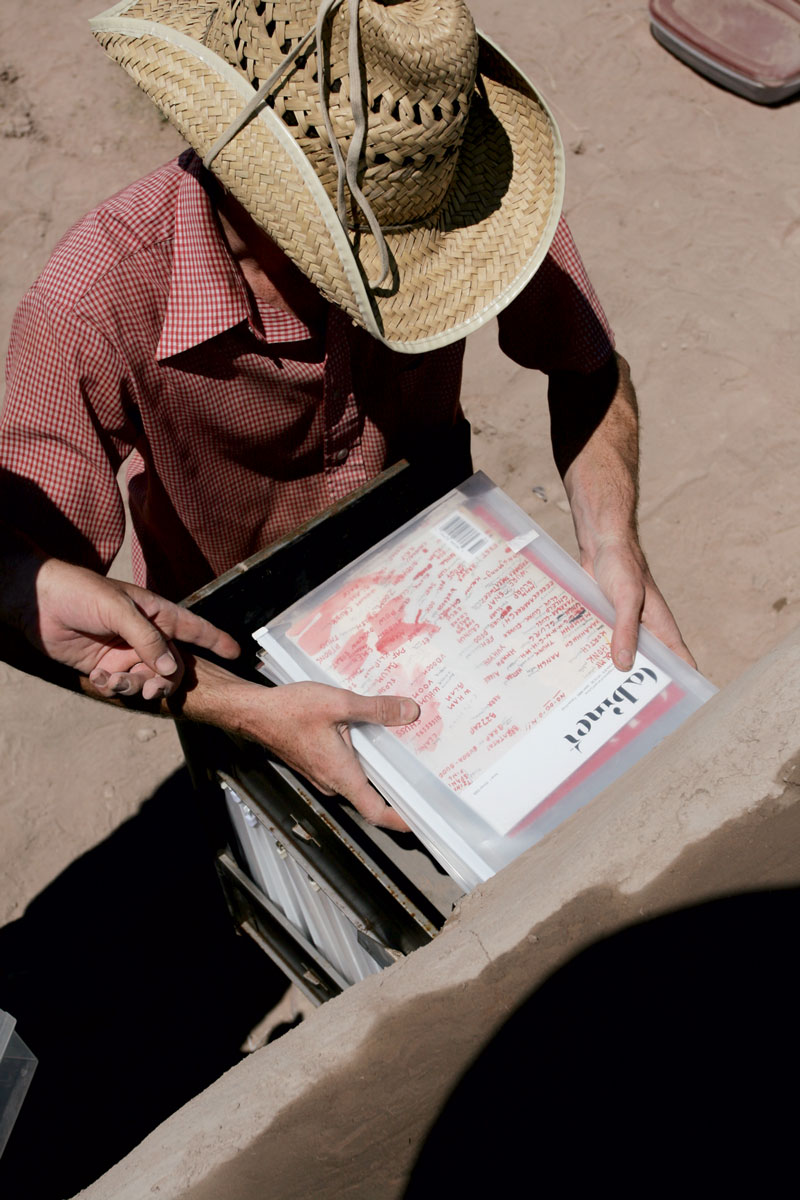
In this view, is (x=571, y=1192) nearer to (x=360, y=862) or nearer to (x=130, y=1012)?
(x=360, y=862)

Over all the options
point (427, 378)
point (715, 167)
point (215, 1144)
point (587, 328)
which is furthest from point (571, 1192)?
point (715, 167)

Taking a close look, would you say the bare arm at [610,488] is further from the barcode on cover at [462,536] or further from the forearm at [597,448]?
the barcode on cover at [462,536]

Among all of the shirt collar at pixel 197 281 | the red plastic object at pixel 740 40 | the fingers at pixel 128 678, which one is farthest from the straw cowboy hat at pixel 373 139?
the red plastic object at pixel 740 40

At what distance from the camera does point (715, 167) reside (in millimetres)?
4684

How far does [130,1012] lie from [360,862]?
163 centimetres

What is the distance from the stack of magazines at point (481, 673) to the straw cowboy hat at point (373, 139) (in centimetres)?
41

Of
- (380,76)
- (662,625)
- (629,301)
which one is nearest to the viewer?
(380,76)

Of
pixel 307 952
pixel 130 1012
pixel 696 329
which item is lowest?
pixel 696 329

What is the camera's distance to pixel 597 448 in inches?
86.1

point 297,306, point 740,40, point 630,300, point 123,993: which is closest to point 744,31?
point 740,40

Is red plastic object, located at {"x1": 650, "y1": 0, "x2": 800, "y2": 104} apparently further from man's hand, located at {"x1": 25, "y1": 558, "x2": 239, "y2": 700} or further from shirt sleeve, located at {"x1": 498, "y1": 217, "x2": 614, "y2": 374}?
man's hand, located at {"x1": 25, "y1": 558, "x2": 239, "y2": 700}

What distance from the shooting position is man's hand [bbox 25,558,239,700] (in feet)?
5.24

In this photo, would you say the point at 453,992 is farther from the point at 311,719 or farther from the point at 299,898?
the point at 299,898

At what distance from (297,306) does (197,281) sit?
0.19m
